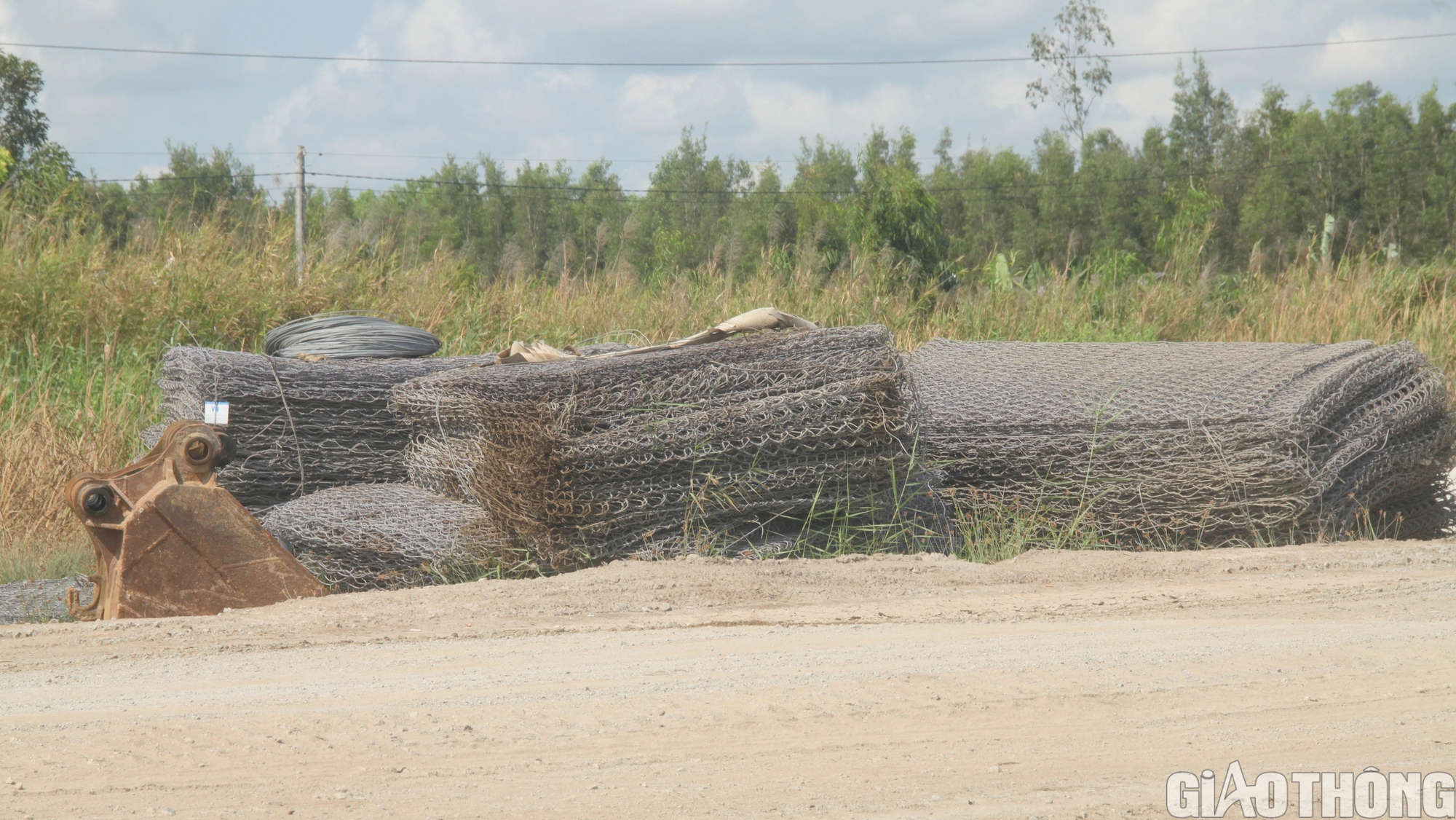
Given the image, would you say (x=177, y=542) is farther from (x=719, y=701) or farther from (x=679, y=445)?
(x=719, y=701)

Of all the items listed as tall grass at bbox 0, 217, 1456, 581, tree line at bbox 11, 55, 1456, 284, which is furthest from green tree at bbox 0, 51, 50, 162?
tall grass at bbox 0, 217, 1456, 581

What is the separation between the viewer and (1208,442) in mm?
6336

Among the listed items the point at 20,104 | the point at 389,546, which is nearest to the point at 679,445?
the point at 389,546

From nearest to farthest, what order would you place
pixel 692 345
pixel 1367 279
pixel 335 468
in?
pixel 692 345 < pixel 335 468 < pixel 1367 279

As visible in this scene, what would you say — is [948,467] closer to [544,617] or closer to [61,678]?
[544,617]

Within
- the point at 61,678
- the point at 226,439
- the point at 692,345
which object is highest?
the point at 692,345

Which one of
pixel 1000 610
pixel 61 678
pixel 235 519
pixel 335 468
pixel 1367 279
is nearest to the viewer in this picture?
pixel 61 678

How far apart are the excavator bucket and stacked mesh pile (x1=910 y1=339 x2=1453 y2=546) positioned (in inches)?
150

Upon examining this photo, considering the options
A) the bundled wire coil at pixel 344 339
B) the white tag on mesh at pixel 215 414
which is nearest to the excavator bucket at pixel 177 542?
the white tag on mesh at pixel 215 414

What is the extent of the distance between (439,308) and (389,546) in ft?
17.8

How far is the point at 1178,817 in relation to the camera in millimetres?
2668

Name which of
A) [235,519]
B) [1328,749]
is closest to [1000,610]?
[1328,749]

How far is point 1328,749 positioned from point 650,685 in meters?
2.01


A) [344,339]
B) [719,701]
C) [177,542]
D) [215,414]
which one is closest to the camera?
[719,701]
